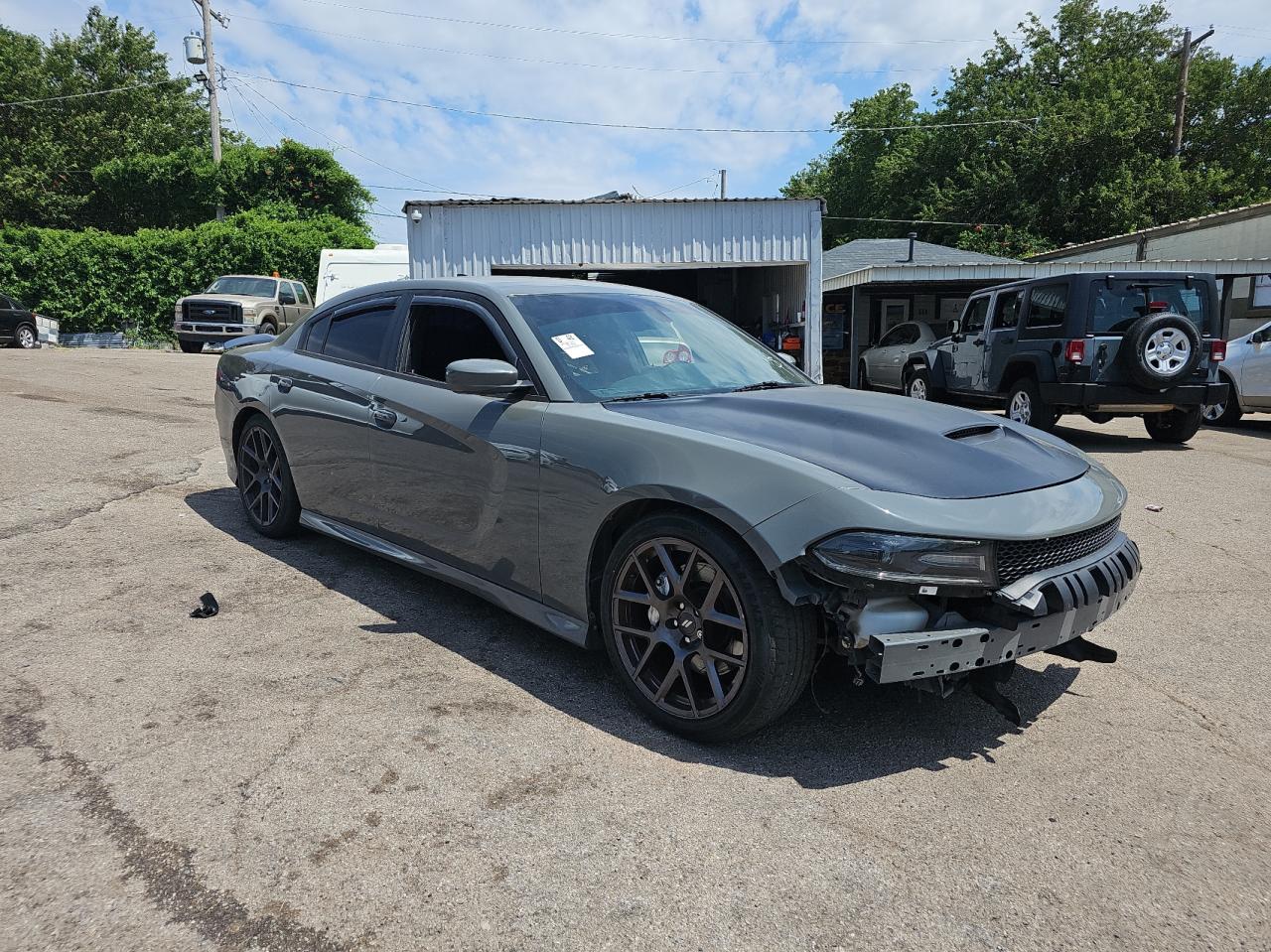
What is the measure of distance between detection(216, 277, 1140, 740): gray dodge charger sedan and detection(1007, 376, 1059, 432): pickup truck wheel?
22.8 feet

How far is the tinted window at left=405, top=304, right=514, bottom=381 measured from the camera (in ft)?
12.0

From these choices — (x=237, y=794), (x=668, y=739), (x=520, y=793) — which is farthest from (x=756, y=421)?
(x=237, y=794)

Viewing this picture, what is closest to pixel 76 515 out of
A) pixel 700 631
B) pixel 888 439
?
pixel 700 631

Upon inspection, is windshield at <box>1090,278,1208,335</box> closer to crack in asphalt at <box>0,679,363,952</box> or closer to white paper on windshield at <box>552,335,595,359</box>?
white paper on windshield at <box>552,335,595,359</box>

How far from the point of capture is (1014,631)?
2473 mm

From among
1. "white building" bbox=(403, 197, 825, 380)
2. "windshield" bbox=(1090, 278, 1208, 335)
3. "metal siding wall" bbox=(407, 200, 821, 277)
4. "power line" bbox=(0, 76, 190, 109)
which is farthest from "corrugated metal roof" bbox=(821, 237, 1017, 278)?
"power line" bbox=(0, 76, 190, 109)

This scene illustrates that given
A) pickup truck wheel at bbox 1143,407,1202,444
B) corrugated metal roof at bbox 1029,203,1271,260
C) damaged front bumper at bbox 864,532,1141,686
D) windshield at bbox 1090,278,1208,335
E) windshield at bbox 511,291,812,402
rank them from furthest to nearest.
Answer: corrugated metal roof at bbox 1029,203,1271,260 < pickup truck wheel at bbox 1143,407,1202,444 < windshield at bbox 1090,278,1208,335 < windshield at bbox 511,291,812,402 < damaged front bumper at bbox 864,532,1141,686

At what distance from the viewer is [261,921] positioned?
76.5 inches

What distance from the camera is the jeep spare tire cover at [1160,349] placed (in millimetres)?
9062

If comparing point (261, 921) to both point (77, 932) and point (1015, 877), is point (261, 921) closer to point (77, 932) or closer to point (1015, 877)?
point (77, 932)

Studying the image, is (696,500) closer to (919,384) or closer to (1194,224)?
(919,384)

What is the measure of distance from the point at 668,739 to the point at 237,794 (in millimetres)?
1316

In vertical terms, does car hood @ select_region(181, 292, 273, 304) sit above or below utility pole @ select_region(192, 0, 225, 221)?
below

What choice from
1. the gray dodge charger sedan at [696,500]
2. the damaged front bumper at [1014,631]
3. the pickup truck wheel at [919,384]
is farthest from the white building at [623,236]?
the damaged front bumper at [1014,631]
